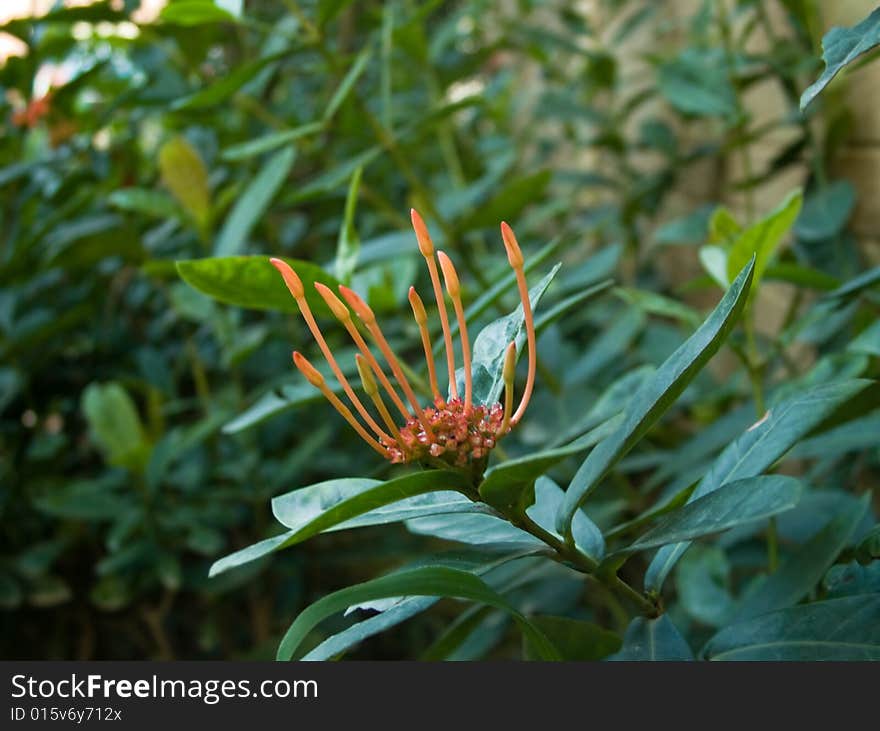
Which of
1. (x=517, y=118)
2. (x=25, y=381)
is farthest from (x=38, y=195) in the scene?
(x=517, y=118)

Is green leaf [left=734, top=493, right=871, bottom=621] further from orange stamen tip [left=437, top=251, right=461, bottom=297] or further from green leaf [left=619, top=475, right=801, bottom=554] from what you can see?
orange stamen tip [left=437, top=251, right=461, bottom=297]

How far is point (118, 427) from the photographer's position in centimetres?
107

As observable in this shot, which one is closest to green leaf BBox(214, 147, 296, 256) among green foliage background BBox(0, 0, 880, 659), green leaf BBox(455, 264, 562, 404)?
green foliage background BBox(0, 0, 880, 659)

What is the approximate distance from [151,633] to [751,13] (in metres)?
1.26

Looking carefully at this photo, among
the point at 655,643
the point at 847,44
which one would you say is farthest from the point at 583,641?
the point at 847,44

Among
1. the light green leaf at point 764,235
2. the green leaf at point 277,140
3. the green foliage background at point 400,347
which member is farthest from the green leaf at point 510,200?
the light green leaf at point 764,235

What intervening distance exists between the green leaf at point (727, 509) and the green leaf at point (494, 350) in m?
0.09

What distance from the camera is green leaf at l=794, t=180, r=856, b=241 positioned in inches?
38.5

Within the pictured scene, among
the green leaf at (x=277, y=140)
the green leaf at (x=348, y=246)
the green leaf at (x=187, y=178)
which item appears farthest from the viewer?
the green leaf at (x=187, y=178)

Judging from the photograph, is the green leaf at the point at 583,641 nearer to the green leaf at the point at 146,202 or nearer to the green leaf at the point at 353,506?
the green leaf at the point at 353,506

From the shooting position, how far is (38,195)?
1.31 m

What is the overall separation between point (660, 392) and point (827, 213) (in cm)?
71

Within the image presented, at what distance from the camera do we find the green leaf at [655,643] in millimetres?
421

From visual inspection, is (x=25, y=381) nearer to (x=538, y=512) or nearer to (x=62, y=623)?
(x=62, y=623)
